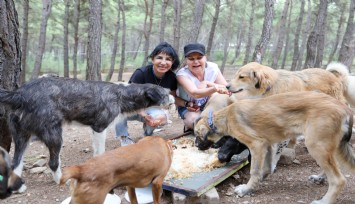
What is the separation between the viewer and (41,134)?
4082 mm

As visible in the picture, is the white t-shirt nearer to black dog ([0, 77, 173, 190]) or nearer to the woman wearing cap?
the woman wearing cap

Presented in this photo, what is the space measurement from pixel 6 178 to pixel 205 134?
2.62 meters

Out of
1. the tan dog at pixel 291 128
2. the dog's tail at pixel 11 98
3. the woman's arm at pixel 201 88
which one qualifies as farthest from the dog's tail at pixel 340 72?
the dog's tail at pixel 11 98

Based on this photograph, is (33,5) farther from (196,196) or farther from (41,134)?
(196,196)

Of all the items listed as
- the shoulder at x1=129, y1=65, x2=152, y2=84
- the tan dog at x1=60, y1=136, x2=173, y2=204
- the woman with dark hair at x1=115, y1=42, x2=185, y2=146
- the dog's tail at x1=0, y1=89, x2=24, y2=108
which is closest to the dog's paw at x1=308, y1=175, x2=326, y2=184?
the tan dog at x1=60, y1=136, x2=173, y2=204

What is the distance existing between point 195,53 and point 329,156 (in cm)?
287

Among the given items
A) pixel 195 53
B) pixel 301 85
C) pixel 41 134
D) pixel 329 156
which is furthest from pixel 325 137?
pixel 41 134

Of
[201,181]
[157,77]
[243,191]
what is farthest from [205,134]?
[157,77]

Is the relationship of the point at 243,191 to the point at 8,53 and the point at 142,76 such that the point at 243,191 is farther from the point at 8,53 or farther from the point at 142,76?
the point at 8,53

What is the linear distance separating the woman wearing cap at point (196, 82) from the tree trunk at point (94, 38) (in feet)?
14.6

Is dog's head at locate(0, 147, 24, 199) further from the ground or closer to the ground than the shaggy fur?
closer to the ground

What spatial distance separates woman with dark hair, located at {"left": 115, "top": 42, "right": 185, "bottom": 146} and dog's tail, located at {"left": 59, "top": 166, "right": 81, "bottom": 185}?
2.46 meters

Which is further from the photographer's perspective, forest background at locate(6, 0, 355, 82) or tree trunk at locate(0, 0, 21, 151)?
forest background at locate(6, 0, 355, 82)

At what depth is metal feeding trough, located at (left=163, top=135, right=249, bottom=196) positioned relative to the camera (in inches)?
144
